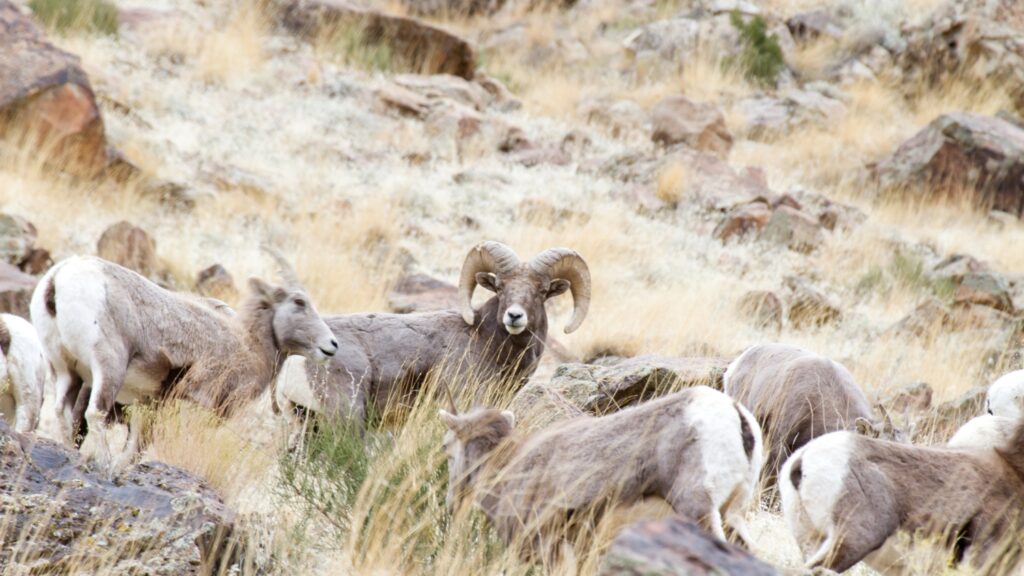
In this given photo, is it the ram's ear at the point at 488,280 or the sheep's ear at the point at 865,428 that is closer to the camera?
the sheep's ear at the point at 865,428

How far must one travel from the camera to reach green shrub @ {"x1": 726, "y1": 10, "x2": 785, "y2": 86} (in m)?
23.8

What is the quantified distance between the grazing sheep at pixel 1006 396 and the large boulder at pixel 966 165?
12.6 m

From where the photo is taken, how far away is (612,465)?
4.79 meters

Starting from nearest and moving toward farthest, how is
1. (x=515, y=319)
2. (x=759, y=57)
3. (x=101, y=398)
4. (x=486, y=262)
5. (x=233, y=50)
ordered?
(x=101, y=398)
(x=515, y=319)
(x=486, y=262)
(x=233, y=50)
(x=759, y=57)

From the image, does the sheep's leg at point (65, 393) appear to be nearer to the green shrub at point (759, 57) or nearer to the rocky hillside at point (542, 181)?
the rocky hillside at point (542, 181)

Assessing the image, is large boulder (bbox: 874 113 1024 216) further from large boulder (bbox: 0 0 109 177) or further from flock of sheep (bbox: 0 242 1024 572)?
flock of sheep (bbox: 0 242 1024 572)

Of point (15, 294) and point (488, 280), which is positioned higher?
point (488, 280)

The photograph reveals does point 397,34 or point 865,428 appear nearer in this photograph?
point 865,428

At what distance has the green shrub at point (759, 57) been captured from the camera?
2381 cm

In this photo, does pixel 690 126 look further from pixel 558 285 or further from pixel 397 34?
pixel 558 285

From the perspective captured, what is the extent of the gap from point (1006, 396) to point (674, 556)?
4.44 meters

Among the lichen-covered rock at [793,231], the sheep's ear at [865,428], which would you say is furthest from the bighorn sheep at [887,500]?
the lichen-covered rock at [793,231]

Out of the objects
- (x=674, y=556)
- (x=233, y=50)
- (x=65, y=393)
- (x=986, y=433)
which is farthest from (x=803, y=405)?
(x=233, y=50)

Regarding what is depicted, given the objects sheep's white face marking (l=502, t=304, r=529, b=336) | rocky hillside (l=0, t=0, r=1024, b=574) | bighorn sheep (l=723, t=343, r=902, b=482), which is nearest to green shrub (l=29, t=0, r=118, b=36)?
rocky hillside (l=0, t=0, r=1024, b=574)
